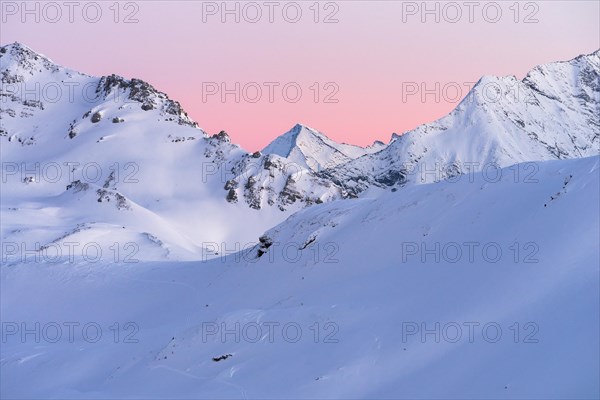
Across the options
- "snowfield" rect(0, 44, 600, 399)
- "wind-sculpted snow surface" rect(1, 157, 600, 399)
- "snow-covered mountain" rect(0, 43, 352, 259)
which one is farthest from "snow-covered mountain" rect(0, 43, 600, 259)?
"wind-sculpted snow surface" rect(1, 157, 600, 399)

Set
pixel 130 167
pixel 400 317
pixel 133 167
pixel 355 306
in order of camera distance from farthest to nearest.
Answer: pixel 133 167, pixel 130 167, pixel 355 306, pixel 400 317

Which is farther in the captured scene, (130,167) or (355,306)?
(130,167)

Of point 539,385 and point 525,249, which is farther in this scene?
point 525,249

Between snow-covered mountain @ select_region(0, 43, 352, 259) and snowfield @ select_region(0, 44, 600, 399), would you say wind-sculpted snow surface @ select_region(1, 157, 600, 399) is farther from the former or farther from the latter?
snow-covered mountain @ select_region(0, 43, 352, 259)

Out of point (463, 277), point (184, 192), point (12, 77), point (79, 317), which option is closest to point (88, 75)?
point (12, 77)

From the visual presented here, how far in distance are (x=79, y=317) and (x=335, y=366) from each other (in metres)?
30.9

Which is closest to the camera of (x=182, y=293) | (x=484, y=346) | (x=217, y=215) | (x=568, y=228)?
(x=484, y=346)

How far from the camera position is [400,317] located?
76.6 ft

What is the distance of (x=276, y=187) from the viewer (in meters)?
124

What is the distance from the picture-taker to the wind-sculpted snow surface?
19203 mm

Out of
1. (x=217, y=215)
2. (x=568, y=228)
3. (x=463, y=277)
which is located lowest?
(x=217, y=215)

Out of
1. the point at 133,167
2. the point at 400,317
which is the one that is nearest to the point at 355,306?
the point at 400,317

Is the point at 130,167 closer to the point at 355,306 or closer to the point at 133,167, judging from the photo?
the point at 133,167

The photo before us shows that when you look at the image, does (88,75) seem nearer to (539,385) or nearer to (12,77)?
(12,77)
